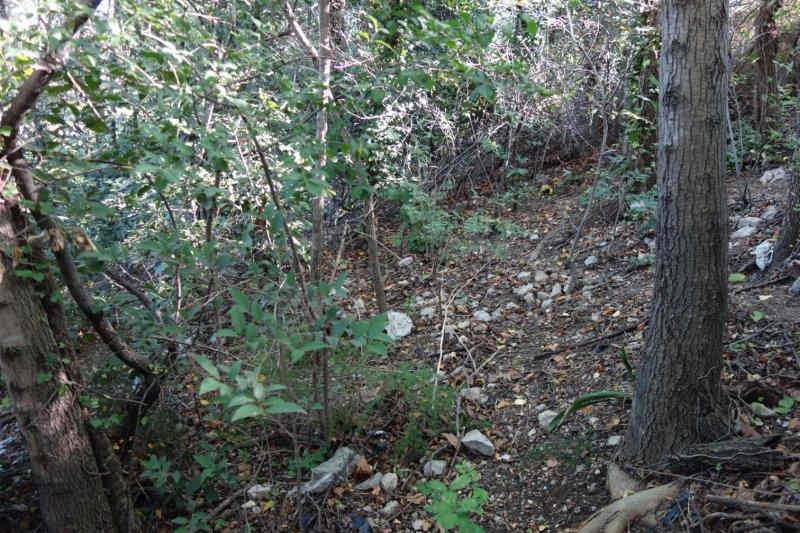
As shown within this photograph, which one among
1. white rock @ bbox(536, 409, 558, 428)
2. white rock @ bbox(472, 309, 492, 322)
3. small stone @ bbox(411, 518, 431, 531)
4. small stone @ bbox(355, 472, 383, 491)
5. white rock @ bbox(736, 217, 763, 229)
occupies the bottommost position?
small stone @ bbox(411, 518, 431, 531)

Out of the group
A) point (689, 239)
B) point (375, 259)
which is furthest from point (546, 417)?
point (375, 259)

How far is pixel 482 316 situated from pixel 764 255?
2196 millimetres

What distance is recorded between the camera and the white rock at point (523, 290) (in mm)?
5534

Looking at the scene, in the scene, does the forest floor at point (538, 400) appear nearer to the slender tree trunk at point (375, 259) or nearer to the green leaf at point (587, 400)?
the green leaf at point (587, 400)

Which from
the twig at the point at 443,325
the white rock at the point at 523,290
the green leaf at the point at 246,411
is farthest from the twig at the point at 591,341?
the green leaf at the point at 246,411

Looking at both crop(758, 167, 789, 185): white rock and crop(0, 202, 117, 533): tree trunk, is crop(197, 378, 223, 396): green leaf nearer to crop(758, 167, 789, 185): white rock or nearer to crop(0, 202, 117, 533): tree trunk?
crop(0, 202, 117, 533): tree trunk

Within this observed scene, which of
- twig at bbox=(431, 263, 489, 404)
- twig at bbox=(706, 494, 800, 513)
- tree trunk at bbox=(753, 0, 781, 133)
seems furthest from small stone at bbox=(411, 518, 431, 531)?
tree trunk at bbox=(753, 0, 781, 133)

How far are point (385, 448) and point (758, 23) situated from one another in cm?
609

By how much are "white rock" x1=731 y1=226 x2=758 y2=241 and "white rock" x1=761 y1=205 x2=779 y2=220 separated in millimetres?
183

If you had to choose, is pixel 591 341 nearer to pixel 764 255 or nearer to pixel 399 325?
pixel 764 255

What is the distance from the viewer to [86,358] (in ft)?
11.1

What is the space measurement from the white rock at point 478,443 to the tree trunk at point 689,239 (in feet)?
3.53

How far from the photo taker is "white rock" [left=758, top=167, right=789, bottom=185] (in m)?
5.80

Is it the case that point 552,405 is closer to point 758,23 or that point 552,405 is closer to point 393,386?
point 393,386
